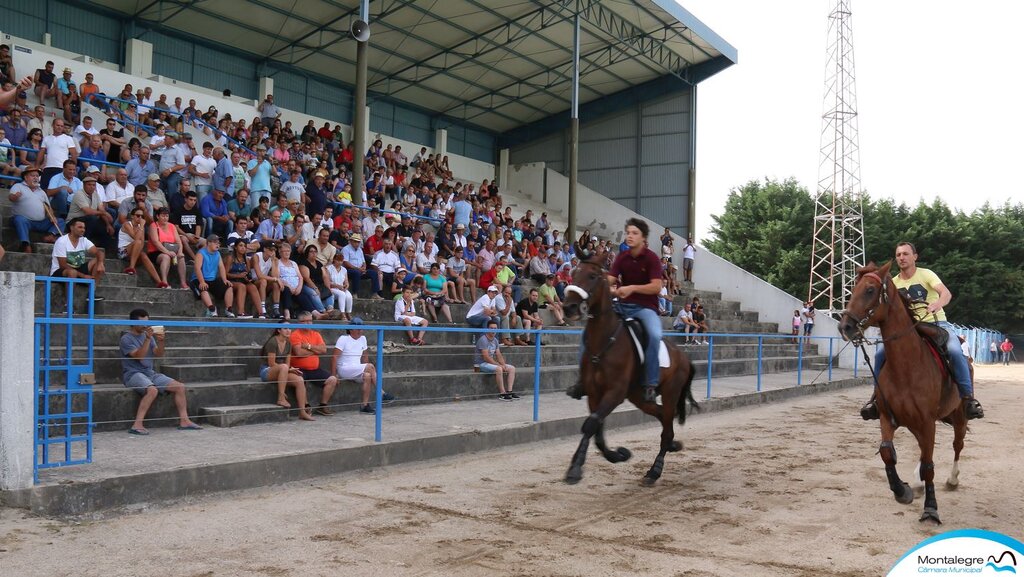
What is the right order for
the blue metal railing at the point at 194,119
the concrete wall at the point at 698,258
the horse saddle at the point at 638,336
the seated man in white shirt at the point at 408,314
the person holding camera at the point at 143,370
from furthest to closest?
1. the concrete wall at the point at 698,258
2. the blue metal railing at the point at 194,119
3. the seated man in white shirt at the point at 408,314
4. the person holding camera at the point at 143,370
5. the horse saddle at the point at 638,336

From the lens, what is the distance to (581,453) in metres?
6.77

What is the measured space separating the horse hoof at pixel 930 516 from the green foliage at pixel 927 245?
152 feet

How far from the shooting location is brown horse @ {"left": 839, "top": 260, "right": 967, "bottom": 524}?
6.68 meters

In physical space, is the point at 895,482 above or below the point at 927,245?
below

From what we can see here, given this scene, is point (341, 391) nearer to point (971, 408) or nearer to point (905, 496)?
point (905, 496)

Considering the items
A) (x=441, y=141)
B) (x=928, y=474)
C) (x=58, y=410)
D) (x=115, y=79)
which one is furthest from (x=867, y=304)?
(x=441, y=141)

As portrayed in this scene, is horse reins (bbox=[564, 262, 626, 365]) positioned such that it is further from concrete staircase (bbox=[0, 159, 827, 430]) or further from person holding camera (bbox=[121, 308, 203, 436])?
person holding camera (bbox=[121, 308, 203, 436])

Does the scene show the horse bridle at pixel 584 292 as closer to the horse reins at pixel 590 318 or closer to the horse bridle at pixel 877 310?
the horse reins at pixel 590 318

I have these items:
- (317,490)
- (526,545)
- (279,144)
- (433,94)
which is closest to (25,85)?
(279,144)

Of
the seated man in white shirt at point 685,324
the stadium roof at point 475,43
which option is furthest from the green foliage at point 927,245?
the seated man in white shirt at point 685,324

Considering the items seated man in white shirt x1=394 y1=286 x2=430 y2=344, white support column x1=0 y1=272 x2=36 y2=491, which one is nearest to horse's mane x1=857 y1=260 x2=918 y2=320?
white support column x1=0 y1=272 x2=36 y2=491

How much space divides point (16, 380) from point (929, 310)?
7806 mm

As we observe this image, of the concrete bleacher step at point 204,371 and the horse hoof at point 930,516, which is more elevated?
the concrete bleacher step at point 204,371

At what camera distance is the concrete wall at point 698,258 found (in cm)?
3038
